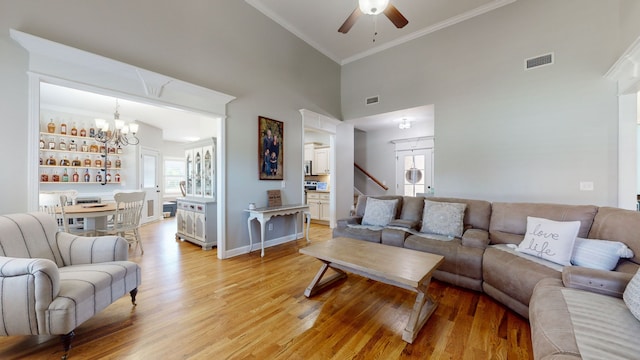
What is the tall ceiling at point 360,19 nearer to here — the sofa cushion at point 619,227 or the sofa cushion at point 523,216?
the sofa cushion at point 523,216

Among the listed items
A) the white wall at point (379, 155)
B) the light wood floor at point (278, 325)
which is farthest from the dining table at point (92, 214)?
the white wall at point (379, 155)

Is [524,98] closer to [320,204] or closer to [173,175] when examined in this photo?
[320,204]

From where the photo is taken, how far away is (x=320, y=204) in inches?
249

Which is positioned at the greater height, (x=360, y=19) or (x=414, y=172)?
(x=360, y=19)

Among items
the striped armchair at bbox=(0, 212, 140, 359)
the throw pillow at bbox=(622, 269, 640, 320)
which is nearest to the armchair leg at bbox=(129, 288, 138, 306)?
the striped armchair at bbox=(0, 212, 140, 359)

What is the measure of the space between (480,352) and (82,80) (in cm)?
433

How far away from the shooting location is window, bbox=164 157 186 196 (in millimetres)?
8633

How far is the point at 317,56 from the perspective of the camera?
17.3 ft

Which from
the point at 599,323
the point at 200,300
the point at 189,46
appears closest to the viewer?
the point at 599,323

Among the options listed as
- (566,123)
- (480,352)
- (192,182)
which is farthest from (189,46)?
(566,123)

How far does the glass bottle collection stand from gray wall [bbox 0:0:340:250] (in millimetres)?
4012

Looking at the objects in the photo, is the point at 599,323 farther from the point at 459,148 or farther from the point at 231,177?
the point at 231,177

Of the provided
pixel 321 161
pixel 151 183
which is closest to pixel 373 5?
pixel 321 161

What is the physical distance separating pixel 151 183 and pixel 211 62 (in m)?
5.07
